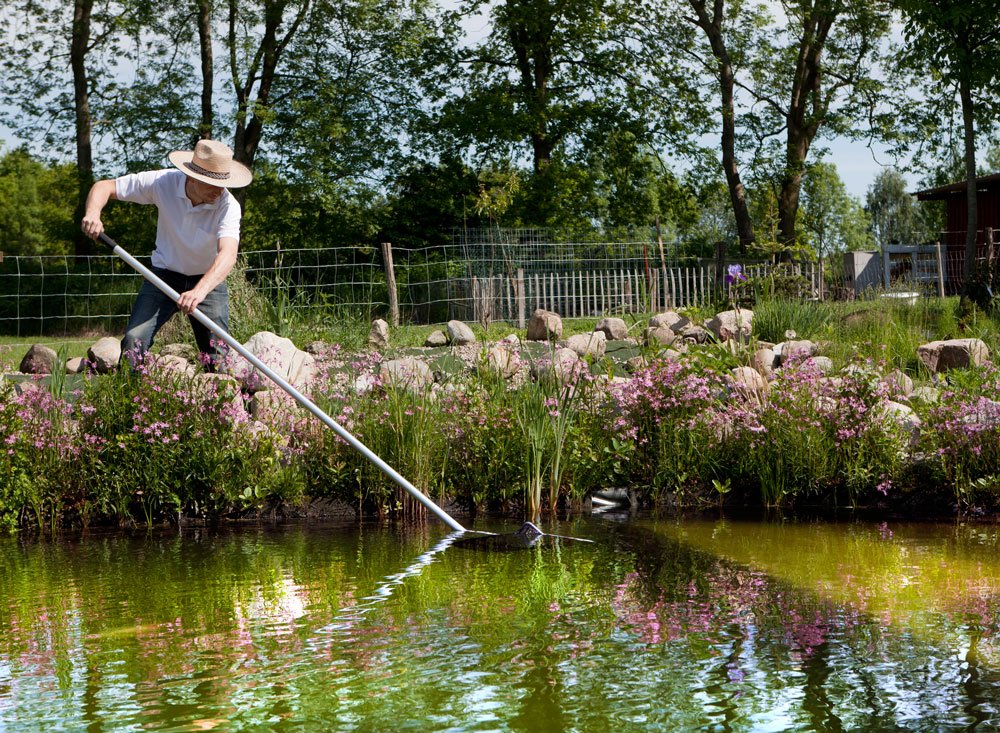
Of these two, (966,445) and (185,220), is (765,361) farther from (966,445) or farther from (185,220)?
(185,220)

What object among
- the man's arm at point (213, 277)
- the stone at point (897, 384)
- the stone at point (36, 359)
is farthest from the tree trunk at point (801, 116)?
the man's arm at point (213, 277)

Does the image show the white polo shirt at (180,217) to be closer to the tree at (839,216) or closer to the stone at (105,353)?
the stone at (105,353)

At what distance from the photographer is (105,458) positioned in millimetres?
5977

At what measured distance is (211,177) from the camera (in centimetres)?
605

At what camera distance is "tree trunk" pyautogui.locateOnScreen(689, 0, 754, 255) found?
868 inches

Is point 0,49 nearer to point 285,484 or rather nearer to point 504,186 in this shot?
point 504,186

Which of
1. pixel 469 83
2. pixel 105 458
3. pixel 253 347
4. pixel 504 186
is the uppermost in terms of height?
pixel 469 83

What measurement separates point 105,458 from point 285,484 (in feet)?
3.13

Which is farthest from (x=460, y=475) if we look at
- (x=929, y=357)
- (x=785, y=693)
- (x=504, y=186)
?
(x=504, y=186)

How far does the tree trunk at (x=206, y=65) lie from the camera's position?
72.1 ft

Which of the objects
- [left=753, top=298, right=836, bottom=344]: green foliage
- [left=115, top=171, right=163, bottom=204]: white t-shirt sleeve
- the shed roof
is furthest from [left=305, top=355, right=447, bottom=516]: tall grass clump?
the shed roof

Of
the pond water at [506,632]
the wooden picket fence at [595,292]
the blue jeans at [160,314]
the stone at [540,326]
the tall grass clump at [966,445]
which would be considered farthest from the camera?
the wooden picket fence at [595,292]

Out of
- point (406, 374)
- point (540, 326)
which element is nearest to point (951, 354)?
point (540, 326)

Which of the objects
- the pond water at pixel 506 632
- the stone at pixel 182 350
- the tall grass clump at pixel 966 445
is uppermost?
the stone at pixel 182 350
